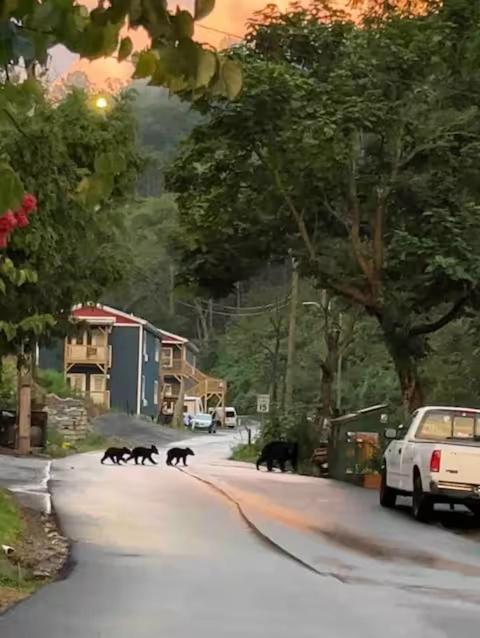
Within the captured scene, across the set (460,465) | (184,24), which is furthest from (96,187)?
(460,465)

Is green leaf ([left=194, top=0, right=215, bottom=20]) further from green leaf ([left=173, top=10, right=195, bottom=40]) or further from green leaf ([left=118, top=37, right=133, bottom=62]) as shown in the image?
green leaf ([left=118, top=37, right=133, bottom=62])

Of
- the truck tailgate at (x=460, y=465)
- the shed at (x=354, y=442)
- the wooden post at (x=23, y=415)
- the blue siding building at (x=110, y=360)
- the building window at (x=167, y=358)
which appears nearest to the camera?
the truck tailgate at (x=460, y=465)

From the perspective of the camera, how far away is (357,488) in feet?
89.5

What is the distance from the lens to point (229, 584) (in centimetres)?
1067

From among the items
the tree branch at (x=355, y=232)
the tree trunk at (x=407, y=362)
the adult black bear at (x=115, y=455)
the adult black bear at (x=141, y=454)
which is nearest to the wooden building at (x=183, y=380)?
the adult black bear at (x=141, y=454)

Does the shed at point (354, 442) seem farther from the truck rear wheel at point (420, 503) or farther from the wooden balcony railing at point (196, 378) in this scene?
the wooden balcony railing at point (196, 378)

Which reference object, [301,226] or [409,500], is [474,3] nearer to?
[301,226]

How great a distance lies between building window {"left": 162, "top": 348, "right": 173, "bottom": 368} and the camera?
98.4 m

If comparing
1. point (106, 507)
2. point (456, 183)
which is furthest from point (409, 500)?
point (456, 183)

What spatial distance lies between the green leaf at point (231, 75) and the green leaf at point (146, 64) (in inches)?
7.4

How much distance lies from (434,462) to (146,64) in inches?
598

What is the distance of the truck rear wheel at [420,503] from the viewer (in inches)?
722

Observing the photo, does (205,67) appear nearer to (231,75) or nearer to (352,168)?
(231,75)

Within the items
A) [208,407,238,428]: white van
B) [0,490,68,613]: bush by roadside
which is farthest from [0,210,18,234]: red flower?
[208,407,238,428]: white van
